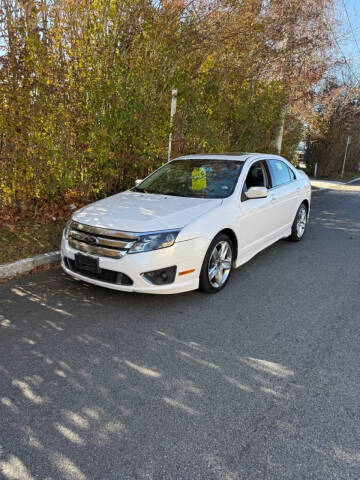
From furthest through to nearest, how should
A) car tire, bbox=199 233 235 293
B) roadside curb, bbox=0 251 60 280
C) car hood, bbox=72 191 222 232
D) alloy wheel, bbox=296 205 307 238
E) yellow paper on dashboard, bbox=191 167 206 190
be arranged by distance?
alloy wheel, bbox=296 205 307 238 < yellow paper on dashboard, bbox=191 167 206 190 < roadside curb, bbox=0 251 60 280 < car tire, bbox=199 233 235 293 < car hood, bbox=72 191 222 232

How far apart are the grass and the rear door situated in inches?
129

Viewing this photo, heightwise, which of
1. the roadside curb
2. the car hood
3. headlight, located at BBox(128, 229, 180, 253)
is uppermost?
the car hood

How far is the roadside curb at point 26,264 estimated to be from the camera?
4559 mm

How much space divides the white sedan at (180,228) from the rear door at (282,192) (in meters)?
0.03

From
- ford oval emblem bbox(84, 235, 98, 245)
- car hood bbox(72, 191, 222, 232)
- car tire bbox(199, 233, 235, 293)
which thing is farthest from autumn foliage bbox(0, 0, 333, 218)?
car tire bbox(199, 233, 235, 293)

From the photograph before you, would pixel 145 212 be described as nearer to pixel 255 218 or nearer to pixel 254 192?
pixel 254 192

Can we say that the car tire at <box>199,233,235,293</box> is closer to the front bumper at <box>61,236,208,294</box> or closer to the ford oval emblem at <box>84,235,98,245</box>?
the front bumper at <box>61,236,208,294</box>

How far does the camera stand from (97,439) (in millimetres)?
2188

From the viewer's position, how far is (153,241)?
3668 mm

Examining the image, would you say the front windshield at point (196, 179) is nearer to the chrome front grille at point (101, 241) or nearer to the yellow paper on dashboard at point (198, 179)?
the yellow paper on dashboard at point (198, 179)

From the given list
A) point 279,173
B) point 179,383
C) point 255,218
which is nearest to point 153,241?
point 179,383

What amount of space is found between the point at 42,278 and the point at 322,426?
11.5 feet

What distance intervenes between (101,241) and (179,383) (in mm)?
1716

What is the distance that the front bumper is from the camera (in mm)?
3627
